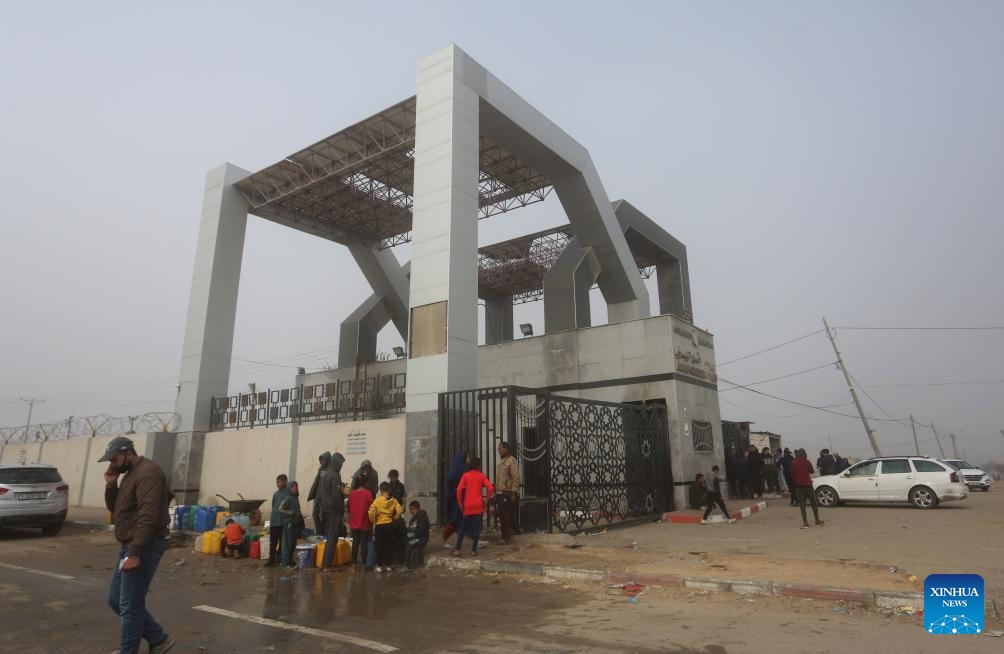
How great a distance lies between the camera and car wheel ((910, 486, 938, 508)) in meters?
16.5

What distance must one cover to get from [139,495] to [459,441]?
8.00 metres

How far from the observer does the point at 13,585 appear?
834cm

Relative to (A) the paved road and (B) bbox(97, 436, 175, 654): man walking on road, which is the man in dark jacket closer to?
(A) the paved road

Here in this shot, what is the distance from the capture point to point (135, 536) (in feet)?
15.4

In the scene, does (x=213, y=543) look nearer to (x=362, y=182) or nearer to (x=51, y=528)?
(x=51, y=528)

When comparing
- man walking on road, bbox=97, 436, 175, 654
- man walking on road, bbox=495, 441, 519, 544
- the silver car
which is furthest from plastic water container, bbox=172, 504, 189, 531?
man walking on road, bbox=97, 436, 175, 654

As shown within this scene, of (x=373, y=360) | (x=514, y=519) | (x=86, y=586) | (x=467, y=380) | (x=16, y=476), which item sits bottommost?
(x=86, y=586)

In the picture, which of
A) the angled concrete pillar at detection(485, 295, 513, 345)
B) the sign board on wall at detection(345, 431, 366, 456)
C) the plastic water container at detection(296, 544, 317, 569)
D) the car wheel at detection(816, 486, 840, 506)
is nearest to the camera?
the plastic water container at detection(296, 544, 317, 569)

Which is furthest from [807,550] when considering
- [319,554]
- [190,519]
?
[190,519]

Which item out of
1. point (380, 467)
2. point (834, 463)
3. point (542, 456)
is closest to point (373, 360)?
point (380, 467)

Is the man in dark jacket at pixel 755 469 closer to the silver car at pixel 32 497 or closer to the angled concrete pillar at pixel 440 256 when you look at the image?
the angled concrete pillar at pixel 440 256

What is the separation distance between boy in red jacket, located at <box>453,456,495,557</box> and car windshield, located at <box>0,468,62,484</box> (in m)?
11.4

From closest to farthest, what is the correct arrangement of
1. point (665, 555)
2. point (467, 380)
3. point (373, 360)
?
point (665, 555), point (467, 380), point (373, 360)

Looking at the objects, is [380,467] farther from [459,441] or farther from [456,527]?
[456,527]
